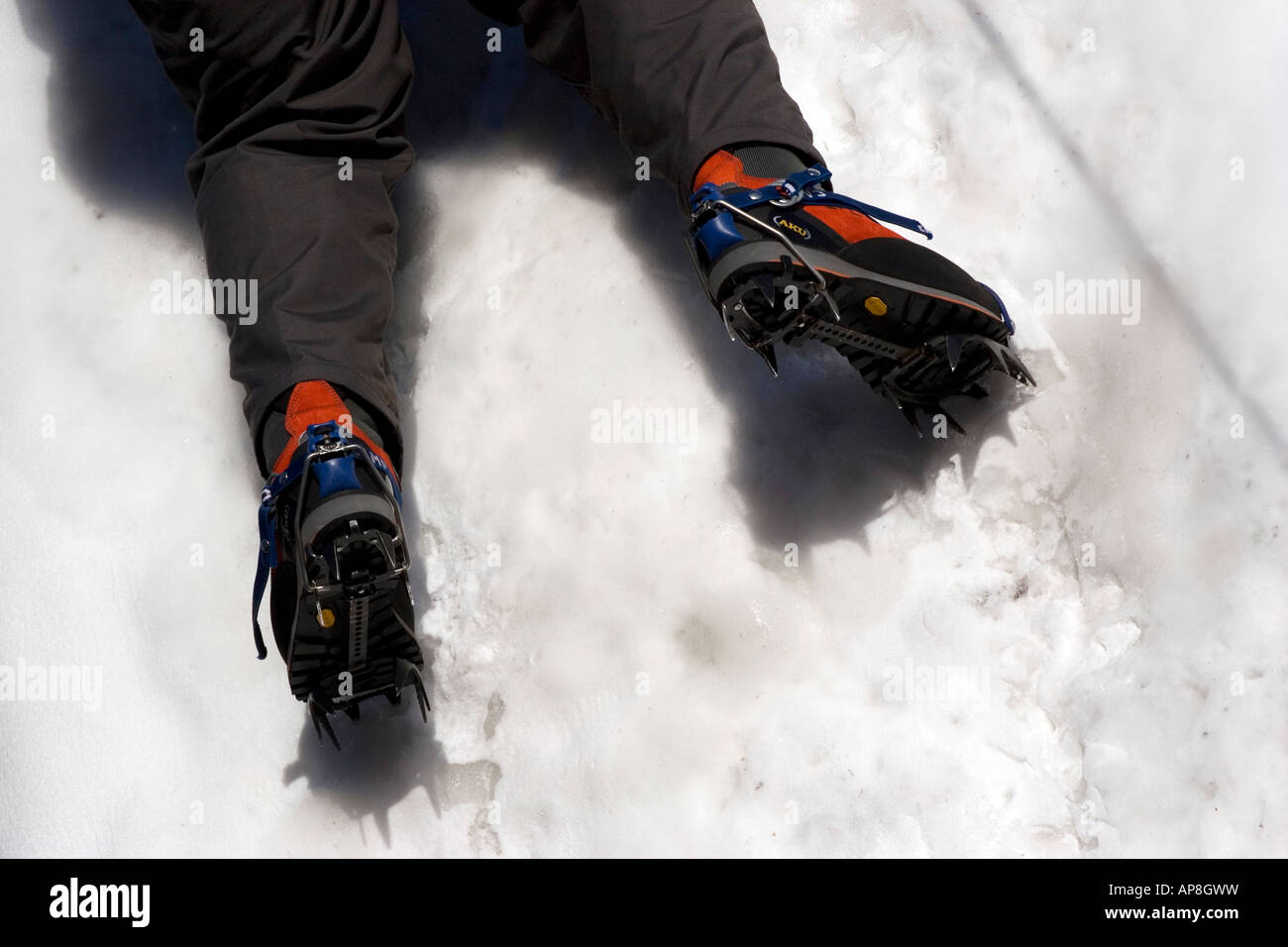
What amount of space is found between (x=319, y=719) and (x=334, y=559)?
384 millimetres

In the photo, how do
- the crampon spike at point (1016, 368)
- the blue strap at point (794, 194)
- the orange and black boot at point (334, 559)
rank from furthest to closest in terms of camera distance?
the crampon spike at point (1016, 368) < the blue strap at point (794, 194) < the orange and black boot at point (334, 559)

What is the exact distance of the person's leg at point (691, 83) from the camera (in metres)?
1.57

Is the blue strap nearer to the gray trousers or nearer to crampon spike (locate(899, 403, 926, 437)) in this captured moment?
the gray trousers

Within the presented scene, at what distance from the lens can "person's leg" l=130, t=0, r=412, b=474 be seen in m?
1.54

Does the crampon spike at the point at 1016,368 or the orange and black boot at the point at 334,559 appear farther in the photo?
the crampon spike at the point at 1016,368

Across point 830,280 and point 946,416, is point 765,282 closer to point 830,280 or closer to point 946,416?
point 830,280

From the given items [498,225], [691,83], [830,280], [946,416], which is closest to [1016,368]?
[946,416]

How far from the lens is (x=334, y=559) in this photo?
4.52 ft

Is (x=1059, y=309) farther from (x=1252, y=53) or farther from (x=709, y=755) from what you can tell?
(x=709, y=755)

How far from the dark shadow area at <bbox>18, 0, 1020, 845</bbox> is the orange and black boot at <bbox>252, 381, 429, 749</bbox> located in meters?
0.22

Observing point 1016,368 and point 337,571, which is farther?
point 1016,368

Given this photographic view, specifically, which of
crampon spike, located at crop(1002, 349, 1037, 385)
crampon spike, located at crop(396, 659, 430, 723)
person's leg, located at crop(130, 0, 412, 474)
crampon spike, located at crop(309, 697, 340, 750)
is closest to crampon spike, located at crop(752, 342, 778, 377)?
crampon spike, located at crop(1002, 349, 1037, 385)

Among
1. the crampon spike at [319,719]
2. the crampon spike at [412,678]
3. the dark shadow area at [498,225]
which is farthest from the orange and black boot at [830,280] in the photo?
the crampon spike at [319,719]

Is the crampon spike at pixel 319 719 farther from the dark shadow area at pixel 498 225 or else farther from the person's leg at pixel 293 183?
the person's leg at pixel 293 183
